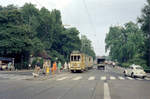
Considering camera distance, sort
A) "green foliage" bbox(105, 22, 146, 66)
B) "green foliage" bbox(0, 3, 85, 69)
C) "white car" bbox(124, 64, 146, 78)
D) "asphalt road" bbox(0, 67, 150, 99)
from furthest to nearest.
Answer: "green foliage" bbox(105, 22, 146, 66)
"green foliage" bbox(0, 3, 85, 69)
"white car" bbox(124, 64, 146, 78)
"asphalt road" bbox(0, 67, 150, 99)

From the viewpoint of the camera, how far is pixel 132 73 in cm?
2884

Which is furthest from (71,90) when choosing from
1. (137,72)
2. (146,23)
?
(146,23)

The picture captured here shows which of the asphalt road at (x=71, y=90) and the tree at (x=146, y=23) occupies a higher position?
the tree at (x=146, y=23)

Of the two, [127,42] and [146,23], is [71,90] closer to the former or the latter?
[146,23]

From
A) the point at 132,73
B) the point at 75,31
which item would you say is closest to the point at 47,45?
the point at 75,31

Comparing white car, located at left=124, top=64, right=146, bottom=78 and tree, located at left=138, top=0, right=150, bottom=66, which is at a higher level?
tree, located at left=138, top=0, right=150, bottom=66

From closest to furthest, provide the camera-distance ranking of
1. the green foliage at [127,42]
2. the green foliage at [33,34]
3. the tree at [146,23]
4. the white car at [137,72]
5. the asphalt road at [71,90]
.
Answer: the asphalt road at [71,90] < the white car at [137,72] < the tree at [146,23] < the green foliage at [33,34] < the green foliage at [127,42]

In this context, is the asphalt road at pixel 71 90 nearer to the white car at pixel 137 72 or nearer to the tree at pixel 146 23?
the white car at pixel 137 72

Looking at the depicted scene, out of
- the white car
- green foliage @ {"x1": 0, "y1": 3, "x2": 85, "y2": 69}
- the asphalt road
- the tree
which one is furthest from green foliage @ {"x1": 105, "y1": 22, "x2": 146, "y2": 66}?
the asphalt road

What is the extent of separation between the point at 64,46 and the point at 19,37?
33828 mm

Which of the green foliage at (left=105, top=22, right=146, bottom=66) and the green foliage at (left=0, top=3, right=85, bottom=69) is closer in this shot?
the green foliage at (left=0, top=3, right=85, bottom=69)

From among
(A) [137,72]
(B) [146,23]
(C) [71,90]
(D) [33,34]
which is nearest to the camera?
(C) [71,90]

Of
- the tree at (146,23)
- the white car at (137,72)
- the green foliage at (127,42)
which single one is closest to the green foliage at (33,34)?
the green foliage at (127,42)

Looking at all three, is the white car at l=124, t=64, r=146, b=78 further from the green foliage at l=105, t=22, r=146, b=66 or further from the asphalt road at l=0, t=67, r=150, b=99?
the green foliage at l=105, t=22, r=146, b=66
